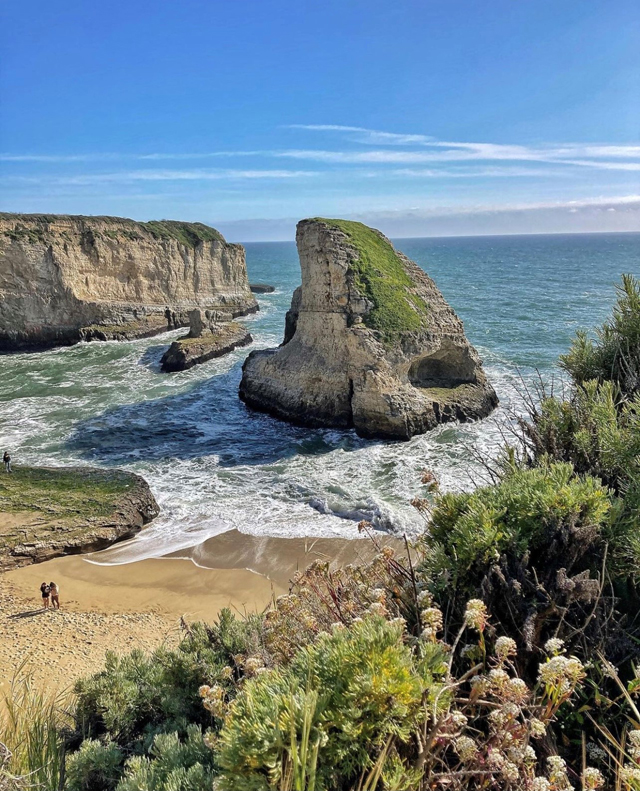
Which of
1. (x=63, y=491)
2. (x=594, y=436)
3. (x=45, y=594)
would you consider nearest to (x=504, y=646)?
(x=594, y=436)

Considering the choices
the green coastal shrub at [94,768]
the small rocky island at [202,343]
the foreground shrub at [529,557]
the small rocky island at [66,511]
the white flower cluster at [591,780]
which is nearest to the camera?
the white flower cluster at [591,780]

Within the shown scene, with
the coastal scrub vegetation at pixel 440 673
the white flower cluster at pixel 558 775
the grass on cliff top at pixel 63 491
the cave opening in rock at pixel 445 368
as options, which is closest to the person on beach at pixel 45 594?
the grass on cliff top at pixel 63 491

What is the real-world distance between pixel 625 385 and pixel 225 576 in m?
8.92

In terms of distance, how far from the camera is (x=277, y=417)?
21.4m

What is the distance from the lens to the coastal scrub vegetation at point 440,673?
2471 millimetres

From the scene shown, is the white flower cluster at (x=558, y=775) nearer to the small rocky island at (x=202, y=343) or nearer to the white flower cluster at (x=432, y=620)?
the white flower cluster at (x=432, y=620)

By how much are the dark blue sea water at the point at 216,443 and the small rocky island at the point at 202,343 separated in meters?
0.80

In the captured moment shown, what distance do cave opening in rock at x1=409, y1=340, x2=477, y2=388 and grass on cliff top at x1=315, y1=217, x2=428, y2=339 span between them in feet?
5.95

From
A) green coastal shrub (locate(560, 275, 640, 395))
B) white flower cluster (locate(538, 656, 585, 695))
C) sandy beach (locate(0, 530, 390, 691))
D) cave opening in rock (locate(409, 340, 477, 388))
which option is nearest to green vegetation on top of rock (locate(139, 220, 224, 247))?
cave opening in rock (locate(409, 340, 477, 388))

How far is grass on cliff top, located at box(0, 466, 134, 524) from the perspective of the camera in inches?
528

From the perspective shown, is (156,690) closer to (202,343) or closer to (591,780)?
(591,780)

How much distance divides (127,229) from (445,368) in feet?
98.9

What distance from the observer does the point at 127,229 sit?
Answer: 134ft

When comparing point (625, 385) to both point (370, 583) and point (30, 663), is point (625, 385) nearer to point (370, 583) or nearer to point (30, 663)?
point (370, 583)
